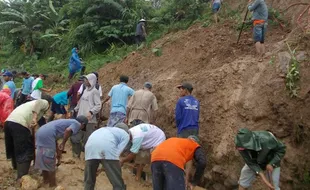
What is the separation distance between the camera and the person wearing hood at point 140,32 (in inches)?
474

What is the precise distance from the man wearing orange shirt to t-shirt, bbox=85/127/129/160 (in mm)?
594

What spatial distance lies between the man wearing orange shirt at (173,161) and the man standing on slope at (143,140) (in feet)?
2.94

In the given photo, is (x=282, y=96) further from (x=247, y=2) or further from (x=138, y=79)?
(x=247, y=2)

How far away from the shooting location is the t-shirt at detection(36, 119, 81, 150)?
576 cm

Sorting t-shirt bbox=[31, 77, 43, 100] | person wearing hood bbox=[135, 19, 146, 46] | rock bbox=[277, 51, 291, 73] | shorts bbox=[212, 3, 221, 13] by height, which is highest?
shorts bbox=[212, 3, 221, 13]

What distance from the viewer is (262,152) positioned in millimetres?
5051

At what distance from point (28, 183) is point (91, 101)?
218 cm

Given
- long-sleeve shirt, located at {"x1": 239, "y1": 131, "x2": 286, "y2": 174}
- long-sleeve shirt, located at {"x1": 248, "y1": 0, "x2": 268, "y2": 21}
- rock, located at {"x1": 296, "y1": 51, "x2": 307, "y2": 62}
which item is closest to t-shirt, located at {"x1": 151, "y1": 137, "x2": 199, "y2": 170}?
long-sleeve shirt, located at {"x1": 239, "y1": 131, "x2": 286, "y2": 174}

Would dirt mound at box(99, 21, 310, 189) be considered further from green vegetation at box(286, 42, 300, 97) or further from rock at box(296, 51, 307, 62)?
rock at box(296, 51, 307, 62)

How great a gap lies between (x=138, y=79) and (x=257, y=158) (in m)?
5.69

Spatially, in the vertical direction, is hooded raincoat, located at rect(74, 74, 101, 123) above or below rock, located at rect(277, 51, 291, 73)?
below

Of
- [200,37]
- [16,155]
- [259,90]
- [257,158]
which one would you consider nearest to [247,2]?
[200,37]

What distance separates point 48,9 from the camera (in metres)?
18.2

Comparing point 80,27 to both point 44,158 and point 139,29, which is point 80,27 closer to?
point 139,29
